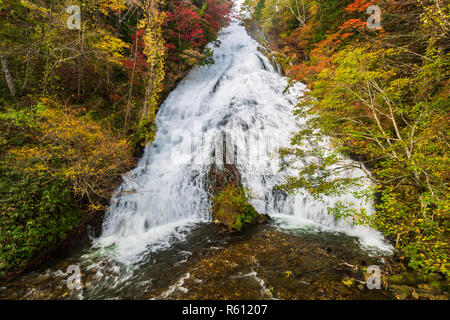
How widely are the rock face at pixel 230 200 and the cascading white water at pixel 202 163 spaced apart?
396 mm

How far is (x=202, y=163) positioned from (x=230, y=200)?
108 inches

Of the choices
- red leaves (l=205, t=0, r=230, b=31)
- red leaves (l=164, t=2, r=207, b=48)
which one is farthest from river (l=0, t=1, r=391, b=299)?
red leaves (l=205, t=0, r=230, b=31)

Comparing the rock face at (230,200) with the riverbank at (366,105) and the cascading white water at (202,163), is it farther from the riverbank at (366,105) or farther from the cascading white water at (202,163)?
the riverbank at (366,105)

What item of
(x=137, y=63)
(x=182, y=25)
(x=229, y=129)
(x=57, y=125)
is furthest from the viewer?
(x=182, y=25)

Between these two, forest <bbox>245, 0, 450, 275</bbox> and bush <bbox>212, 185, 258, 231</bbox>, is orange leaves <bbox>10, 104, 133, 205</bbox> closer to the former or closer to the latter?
bush <bbox>212, 185, 258, 231</bbox>

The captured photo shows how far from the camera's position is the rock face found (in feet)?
23.9

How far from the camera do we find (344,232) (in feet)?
22.0

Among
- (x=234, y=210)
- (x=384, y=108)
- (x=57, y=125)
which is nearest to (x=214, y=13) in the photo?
(x=57, y=125)

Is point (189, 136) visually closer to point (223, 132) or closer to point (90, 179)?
point (223, 132)

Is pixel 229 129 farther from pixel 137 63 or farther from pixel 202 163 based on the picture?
pixel 137 63

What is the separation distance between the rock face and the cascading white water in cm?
40

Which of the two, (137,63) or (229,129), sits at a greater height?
(137,63)

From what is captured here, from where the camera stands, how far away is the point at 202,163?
9461 mm
